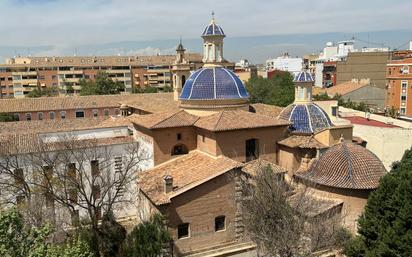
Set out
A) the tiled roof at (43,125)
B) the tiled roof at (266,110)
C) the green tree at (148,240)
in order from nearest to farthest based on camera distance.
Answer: the green tree at (148,240)
the tiled roof at (266,110)
the tiled roof at (43,125)

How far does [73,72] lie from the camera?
83.8m

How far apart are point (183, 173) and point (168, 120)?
3.96 metres

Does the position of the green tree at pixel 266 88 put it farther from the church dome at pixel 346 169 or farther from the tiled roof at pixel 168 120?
the church dome at pixel 346 169

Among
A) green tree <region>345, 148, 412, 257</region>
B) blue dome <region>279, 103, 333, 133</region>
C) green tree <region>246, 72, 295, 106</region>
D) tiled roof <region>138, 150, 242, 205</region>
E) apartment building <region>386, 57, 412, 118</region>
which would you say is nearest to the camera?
green tree <region>345, 148, 412, 257</region>

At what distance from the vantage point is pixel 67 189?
73.0 feet

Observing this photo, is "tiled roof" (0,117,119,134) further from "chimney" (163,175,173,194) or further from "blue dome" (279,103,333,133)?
"blue dome" (279,103,333,133)

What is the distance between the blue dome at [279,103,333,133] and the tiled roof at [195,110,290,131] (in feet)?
5.18

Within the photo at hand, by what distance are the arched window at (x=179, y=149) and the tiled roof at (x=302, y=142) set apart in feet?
20.2

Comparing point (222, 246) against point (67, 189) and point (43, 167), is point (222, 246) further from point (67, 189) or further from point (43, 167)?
point (43, 167)

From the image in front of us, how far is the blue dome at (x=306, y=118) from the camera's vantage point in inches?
1018

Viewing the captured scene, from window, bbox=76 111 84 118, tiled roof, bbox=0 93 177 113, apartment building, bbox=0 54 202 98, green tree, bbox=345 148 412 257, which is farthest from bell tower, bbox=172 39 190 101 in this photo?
apartment building, bbox=0 54 202 98

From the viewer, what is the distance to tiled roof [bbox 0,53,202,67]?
84.2m

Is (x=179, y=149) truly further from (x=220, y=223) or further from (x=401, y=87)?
(x=401, y=87)

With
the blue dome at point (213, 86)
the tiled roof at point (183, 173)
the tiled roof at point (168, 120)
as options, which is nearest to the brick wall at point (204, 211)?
the tiled roof at point (183, 173)
